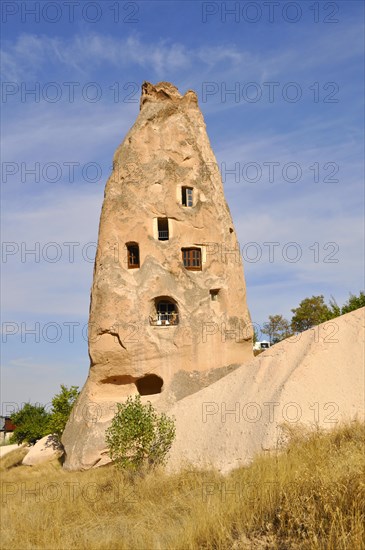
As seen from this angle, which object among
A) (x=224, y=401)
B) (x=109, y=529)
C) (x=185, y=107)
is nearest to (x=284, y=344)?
(x=224, y=401)

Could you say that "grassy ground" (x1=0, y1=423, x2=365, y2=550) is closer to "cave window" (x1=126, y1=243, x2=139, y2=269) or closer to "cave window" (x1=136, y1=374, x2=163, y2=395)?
"cave window" (x1=136, y1=374, x2=163, y2=395)

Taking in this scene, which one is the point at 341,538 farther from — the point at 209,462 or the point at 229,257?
the point at 229,257

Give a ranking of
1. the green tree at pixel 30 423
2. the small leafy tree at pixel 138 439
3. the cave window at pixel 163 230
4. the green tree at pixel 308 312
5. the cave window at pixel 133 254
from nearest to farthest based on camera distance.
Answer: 1. the small leafy tree at pixel 138 439
2. the cave window at pixel 133 254
3. the cave window at pixel 163 230
4. the green tree at pixel 30 423
5. the green tree at pixel 308 312

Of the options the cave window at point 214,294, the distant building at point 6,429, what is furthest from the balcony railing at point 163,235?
the distant building at point 6,429

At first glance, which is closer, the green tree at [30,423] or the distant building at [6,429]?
the green tree at [30,423]

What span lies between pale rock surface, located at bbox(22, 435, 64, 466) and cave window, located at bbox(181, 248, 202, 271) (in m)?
11.6

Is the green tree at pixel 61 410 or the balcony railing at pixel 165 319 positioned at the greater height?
the balcony railing at pixel 165 319

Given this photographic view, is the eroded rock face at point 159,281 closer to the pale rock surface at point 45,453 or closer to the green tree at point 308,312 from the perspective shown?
the pale rock surface at point 45,453

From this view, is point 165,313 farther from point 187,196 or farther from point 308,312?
point 308,312

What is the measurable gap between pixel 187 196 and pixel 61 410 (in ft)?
44.8

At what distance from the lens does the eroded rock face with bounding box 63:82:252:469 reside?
24594mm

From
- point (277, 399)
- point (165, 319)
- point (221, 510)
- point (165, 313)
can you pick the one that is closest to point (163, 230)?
point (165, 313)

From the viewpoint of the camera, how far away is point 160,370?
24500 millimetres

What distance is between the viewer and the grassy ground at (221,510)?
22.3 feet
